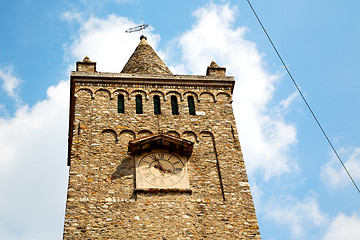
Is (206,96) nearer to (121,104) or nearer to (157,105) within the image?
(157,105)

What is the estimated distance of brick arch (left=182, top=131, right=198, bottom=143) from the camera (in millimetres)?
18812

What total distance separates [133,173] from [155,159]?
3.23 ft

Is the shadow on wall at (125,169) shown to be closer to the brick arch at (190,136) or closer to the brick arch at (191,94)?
the brick arch at (190,136)

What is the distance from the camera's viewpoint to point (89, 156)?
17500 mm

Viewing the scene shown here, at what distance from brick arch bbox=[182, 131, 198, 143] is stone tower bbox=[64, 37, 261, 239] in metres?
0.04

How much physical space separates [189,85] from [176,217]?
256 inches

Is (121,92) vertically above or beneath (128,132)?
above

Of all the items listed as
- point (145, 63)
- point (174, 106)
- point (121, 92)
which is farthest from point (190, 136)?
point (145, 63)

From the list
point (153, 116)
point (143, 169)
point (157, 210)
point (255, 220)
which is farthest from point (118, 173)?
point (255, 220)

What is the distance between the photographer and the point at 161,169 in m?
17.5

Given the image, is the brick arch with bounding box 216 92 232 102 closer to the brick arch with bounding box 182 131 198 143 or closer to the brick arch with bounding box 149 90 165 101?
the brick arch with bounding box 149 90 165 101

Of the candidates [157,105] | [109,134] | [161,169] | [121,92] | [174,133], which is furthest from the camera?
[121,92]

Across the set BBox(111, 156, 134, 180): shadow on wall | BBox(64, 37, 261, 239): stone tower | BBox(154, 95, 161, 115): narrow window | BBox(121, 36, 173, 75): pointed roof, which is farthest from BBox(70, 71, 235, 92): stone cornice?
BBox(111, 156, 134, 180): shadow on wall

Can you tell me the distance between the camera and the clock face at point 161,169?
17.1 meters
